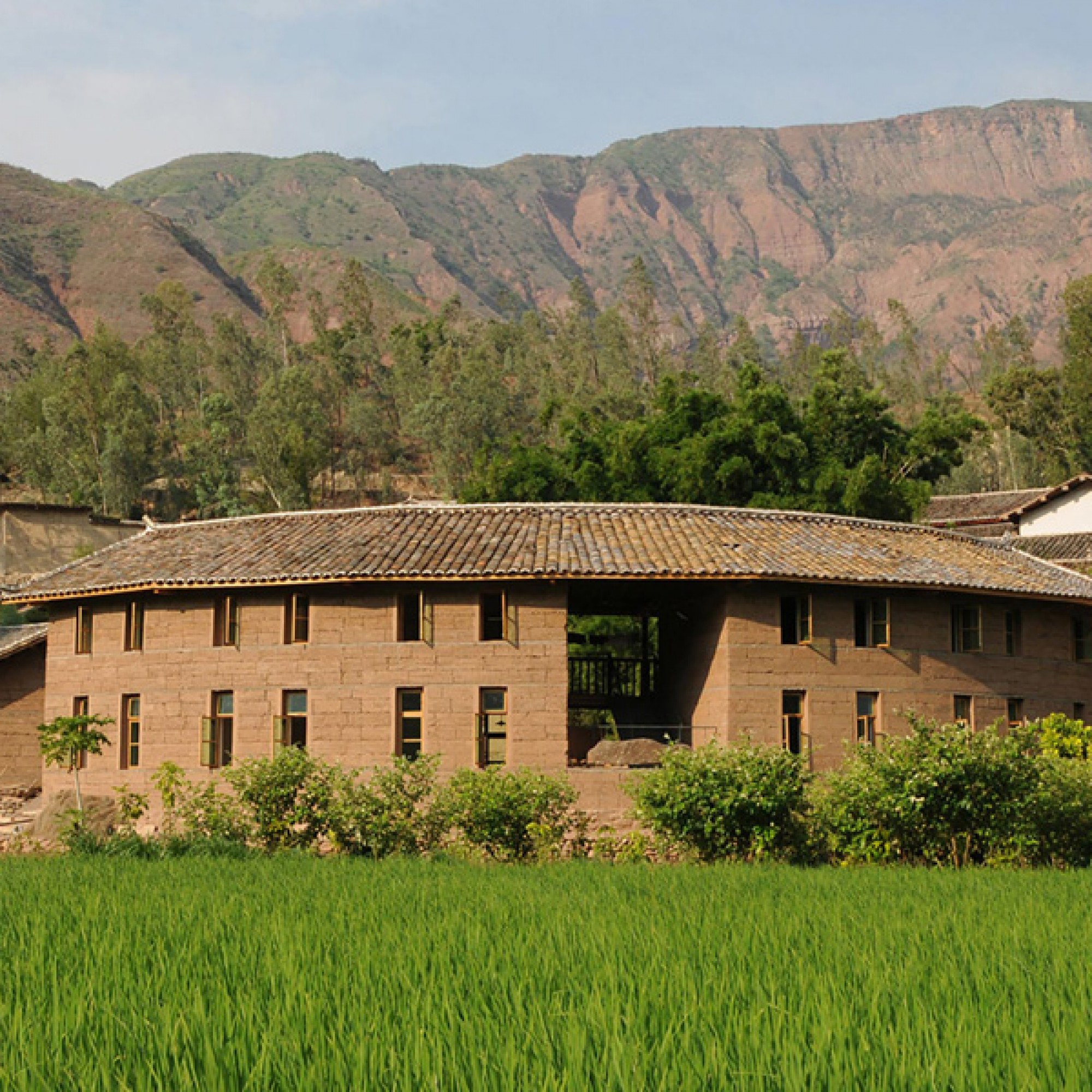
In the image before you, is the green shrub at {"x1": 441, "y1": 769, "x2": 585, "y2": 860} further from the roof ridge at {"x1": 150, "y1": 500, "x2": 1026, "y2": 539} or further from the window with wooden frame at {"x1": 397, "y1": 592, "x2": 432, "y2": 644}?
the roof ridge at {"x1": 150, "y1": 500, "x2": 1026, "y2": 539}

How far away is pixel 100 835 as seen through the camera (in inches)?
945

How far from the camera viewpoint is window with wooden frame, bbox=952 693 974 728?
95.1ft

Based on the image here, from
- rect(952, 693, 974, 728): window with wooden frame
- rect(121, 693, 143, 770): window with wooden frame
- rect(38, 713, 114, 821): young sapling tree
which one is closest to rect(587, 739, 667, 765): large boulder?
rect(952, 693, 974, 728): window with wooden frame

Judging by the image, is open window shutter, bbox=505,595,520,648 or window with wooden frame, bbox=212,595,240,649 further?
window with wooden frame, bbox=212,595,240,649

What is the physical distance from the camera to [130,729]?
30.1 m

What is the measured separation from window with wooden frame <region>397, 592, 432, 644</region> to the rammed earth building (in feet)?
0.11

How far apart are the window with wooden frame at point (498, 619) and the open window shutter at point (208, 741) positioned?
5710mm

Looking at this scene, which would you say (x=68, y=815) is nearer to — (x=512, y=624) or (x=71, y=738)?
(x=71, y=738)

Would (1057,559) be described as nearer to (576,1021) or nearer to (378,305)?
(576,1021)

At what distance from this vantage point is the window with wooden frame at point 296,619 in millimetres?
28453

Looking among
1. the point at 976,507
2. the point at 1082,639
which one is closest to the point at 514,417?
the point at 976,507

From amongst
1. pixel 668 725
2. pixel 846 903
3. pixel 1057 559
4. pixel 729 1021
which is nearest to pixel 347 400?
pixel 1057 559

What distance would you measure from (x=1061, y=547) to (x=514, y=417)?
38.1 metres

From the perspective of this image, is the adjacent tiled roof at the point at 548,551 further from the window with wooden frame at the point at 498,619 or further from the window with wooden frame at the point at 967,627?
the window with wooden frame at the point at 498,619
